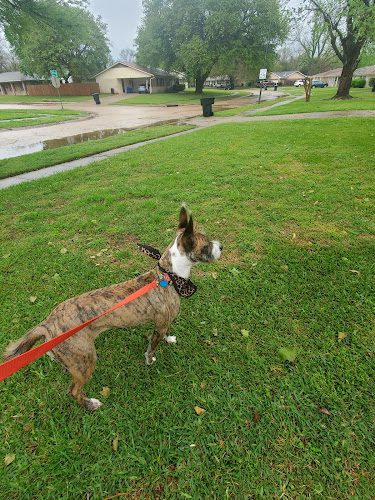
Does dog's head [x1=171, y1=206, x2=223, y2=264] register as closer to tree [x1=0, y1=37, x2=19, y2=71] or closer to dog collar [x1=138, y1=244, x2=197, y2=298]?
dog collar [x1=138, y1=244, x2=197, y2=298]

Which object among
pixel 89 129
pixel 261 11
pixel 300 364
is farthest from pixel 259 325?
pixel 261 11

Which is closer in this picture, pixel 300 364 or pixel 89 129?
pixel 300 364

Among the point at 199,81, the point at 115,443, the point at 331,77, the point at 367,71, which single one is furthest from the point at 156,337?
the point at 331,77

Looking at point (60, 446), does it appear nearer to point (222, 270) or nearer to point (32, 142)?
point (222, 270)

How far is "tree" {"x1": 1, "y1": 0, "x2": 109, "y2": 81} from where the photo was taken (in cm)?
1104

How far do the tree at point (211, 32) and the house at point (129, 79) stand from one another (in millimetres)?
11774

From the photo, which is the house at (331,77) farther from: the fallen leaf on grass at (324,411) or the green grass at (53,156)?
the fallen leaf on grass at (324,411)

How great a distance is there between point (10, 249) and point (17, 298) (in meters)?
1.48

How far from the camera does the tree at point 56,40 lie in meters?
11.0

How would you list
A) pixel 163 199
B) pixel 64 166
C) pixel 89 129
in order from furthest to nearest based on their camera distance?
pixel 89 129
pixel 64 166
pixel 163 199

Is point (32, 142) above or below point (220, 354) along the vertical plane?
above

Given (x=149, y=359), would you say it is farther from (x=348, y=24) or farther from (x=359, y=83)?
(x=359, y=83)

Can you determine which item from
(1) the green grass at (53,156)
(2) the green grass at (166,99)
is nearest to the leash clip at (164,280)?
(1) the green grass at (53,156)

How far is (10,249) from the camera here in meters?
4.86
